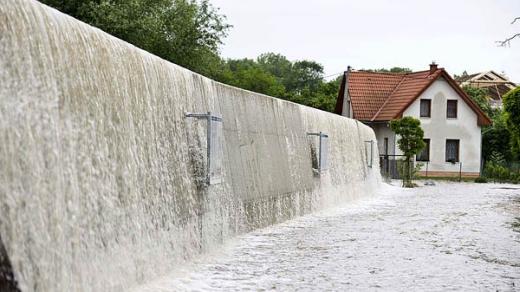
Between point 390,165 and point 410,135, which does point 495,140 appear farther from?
point 410,135

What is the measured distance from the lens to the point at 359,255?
956cm

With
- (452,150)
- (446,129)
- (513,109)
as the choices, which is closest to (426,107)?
(446,129)

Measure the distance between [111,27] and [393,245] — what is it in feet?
59.2

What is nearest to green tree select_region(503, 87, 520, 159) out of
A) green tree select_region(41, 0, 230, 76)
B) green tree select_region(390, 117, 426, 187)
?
green tree select_region(390, 117, 426, 187)

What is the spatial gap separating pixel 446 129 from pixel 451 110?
1.04 meters

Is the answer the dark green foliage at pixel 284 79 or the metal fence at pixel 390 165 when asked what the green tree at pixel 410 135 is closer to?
the metal fence at pixel 390 165

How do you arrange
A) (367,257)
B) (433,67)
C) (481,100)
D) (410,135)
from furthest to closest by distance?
(481,100), (433,67), (410,135), (367,257)

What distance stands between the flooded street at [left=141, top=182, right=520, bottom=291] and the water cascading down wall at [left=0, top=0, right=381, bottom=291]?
0.46m

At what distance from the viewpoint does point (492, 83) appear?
7175 cm

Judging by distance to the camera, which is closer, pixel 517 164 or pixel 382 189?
pixel 382 189

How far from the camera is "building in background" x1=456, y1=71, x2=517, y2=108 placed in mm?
61391

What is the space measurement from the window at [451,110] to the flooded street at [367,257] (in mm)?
21610

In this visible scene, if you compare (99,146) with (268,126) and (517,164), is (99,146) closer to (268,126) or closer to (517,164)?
(268,126)

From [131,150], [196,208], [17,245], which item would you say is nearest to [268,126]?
[196,208]
